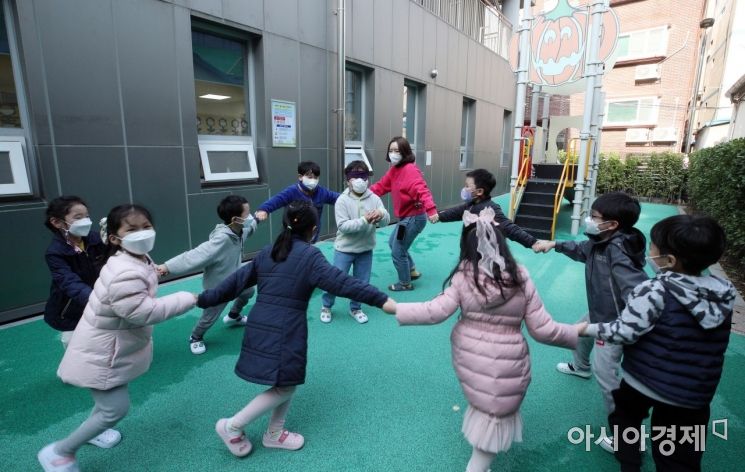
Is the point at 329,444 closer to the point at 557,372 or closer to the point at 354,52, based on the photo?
the point at 557,372

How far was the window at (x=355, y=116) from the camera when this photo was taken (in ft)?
24.9

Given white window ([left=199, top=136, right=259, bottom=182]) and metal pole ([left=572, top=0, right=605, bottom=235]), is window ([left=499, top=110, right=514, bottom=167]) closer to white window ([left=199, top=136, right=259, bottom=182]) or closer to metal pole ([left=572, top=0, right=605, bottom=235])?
metal pole ([left=572, top=0, right=605, bottom=235])

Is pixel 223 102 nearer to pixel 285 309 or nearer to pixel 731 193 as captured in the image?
pixel 285 309

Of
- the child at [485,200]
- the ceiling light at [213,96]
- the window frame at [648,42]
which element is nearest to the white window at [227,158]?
the ceiling light at [213,96]

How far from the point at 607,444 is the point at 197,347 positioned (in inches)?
112

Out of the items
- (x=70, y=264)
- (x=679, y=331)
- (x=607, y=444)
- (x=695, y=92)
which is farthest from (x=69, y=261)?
(x=695, y=92)

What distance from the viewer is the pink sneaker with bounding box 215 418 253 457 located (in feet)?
6.85

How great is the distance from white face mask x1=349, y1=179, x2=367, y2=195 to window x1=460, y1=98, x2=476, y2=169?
8.47 meters

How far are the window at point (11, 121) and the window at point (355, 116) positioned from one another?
4648mm

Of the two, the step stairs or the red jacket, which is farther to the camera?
the step stairs

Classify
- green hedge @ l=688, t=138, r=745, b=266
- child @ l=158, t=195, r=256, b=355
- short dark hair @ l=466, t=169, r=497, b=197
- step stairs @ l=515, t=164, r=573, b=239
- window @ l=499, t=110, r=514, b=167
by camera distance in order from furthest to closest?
window @ l=499, t=110, r=514, b=167 < step stairs @ l=515, t=164, r=573, b=239 < green hedge @ l=688, t=138, r=745, b=266 < short dark hair @ l=466, t=169, r=497, b=197 < child @ l=158, t=195, r=256, b=355

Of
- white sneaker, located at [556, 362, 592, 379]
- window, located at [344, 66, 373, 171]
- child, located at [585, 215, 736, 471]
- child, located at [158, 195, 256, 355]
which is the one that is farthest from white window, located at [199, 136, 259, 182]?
child, located at [585, 215, 736, 471]

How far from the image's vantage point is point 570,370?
2.99 meters

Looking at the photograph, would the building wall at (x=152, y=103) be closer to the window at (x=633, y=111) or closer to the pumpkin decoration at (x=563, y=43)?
the pumpkin decoration at (x=563, y=43)
